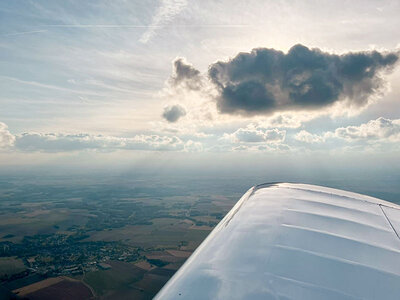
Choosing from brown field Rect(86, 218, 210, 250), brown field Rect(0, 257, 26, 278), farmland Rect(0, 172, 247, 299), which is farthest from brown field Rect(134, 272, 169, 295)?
brown field Rect(0, 257, 26, 278)

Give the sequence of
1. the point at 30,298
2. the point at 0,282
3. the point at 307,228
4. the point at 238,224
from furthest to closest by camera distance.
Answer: the point at 0,282 < the point at 30,298 < the point at 238,224 < the point at 307,228

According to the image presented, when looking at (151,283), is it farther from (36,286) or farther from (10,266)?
(10,266)

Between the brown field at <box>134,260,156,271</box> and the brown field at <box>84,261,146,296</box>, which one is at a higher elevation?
the brown field at <box>84,261,146,296</box>

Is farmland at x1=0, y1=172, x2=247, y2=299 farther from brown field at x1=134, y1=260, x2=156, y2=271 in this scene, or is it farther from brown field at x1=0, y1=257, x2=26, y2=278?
brown field at x1=134, y1=260, x2=156, y2=271

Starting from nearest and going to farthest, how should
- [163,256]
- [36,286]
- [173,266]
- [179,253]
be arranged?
[36,286], [173,266], [163,256], [179,253]

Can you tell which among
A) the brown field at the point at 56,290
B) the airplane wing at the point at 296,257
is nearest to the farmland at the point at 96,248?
the brown field at the point at 56,290

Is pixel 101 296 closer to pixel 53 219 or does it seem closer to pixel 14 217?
pixel 53 219

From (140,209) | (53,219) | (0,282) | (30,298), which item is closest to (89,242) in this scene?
(0,282)

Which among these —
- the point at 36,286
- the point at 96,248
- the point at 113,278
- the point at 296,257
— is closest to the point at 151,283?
the point at 113,278
